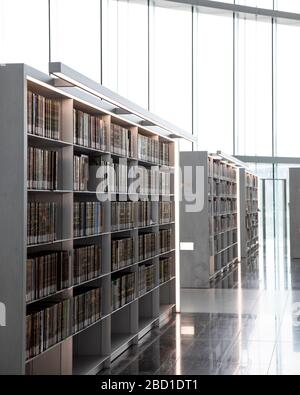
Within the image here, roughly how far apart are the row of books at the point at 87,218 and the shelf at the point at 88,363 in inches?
42.6

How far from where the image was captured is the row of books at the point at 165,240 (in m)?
8.26

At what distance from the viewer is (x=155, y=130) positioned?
7.90 m

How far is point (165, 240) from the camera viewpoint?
27.7 ft

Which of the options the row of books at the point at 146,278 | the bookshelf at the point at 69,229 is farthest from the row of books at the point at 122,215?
the row of books at the point at 146,278

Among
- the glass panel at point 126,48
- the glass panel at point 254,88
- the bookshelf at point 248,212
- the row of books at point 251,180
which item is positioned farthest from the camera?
the glass panel at point 254,88

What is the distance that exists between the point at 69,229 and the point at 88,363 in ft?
4.17

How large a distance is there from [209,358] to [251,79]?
50.9ft

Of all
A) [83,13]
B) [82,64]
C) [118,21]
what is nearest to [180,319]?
[82,64]

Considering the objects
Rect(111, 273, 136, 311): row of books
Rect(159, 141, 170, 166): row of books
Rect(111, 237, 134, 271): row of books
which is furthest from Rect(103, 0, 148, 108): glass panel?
Rect(111, 273, 136, 311): row of books

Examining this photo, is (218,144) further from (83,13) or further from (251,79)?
(83,13)

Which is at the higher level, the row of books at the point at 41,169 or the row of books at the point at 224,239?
the row of books at the point at 41,169

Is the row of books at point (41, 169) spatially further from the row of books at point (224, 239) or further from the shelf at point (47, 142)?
the row of books at point (224, 239)

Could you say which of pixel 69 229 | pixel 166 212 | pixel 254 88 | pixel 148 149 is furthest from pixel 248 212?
pixel 69 229

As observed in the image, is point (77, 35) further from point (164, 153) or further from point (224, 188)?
point (224, 188)
